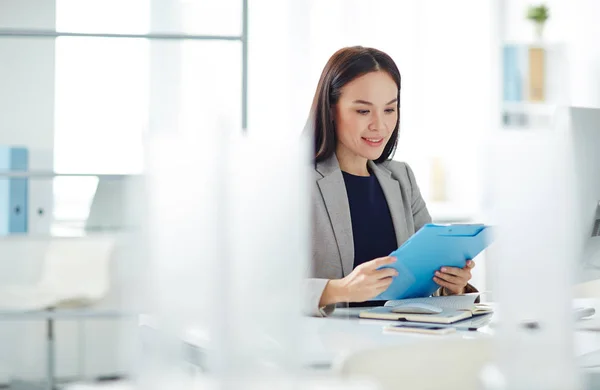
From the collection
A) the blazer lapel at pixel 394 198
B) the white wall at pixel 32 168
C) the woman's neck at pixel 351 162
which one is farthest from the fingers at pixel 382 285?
the white wall at pixel 32 168

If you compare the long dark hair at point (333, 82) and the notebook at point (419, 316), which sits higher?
the long dark hair at point (333, 82)

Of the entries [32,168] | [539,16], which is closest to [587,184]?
[32,168]

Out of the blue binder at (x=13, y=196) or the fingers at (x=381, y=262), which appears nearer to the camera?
the fingers at (x=381, y=262)

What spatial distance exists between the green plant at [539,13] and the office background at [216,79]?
0.46ft

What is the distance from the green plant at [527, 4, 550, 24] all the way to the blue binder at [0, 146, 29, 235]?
113 inches

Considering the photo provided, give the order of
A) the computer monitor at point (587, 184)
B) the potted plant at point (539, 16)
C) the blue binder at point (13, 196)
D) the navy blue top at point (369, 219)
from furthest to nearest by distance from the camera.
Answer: the potted plant at point (539, 16) < the blue binder at point (13, 196) < the navy blue top at point (369, 219) < the computer monitor at point (587, 184)

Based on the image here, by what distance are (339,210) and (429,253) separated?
455 mm

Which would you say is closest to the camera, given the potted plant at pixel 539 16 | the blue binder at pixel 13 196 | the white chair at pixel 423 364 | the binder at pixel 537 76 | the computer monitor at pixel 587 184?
the white chair at pixel 423 364

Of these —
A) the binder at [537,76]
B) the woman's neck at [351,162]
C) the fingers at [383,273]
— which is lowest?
the fingers at [383,273]

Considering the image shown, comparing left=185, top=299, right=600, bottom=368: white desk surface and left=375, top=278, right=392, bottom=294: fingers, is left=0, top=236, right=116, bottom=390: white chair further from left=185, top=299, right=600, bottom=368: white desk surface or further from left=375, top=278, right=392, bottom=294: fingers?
left=375, top=278, right=392, bottom=294: fingers

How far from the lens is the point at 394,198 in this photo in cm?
223

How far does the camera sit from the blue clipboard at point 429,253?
1.59 metres

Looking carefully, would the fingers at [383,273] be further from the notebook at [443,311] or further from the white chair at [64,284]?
the white chair at [64,284]

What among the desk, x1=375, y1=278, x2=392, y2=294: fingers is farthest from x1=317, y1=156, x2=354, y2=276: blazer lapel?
the desk
